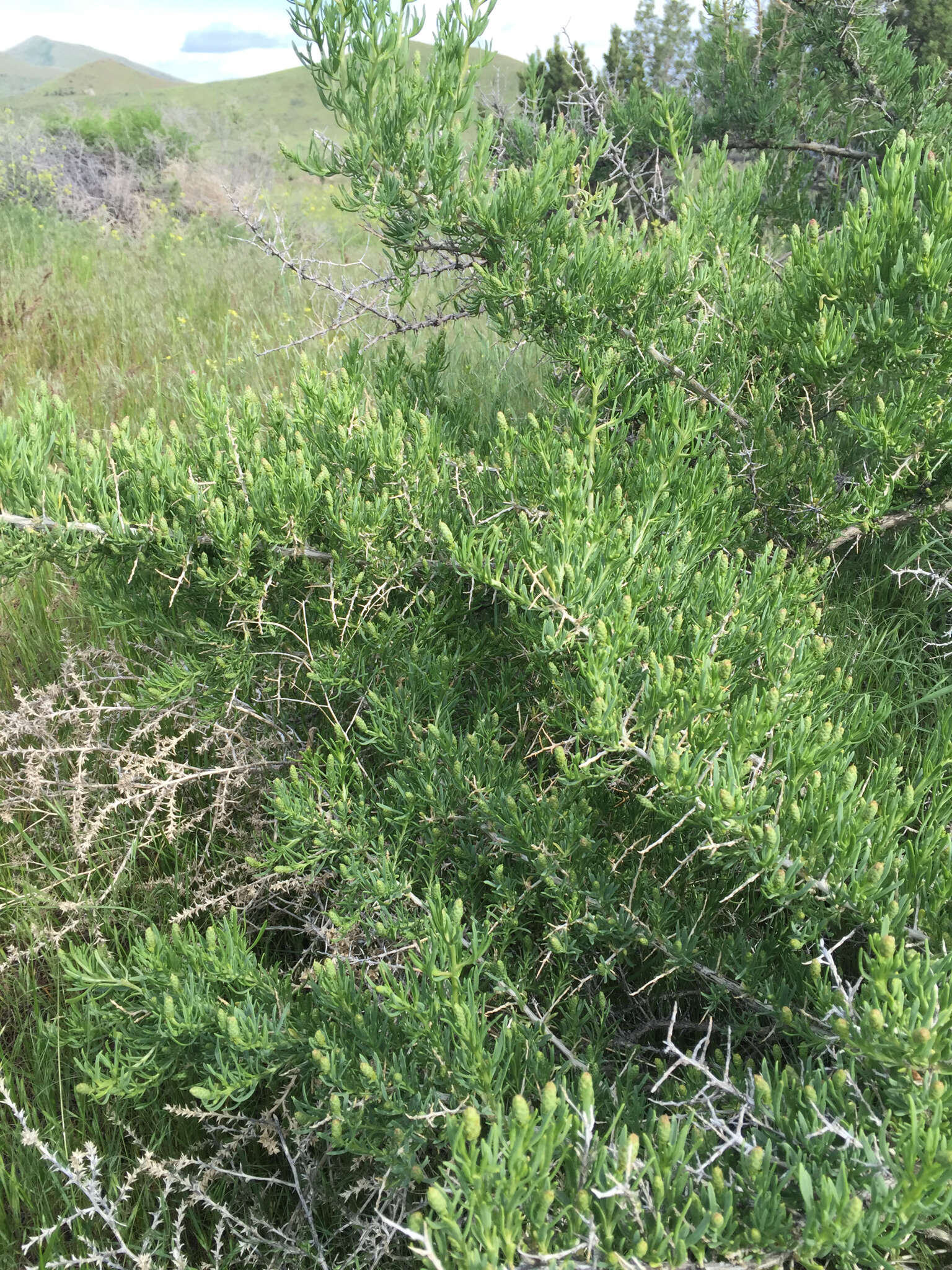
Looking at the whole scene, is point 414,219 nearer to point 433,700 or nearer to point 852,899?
point 433,700

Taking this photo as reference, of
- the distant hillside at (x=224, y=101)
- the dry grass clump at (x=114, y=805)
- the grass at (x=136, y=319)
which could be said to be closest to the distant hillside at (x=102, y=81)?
the distant hillside at (x=224, y=101)

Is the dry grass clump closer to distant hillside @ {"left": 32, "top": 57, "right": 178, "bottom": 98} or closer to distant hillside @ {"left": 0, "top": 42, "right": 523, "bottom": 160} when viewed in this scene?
distant hillside @ {"left": 0, "top": 42, "right": 523, "bottom": 160}

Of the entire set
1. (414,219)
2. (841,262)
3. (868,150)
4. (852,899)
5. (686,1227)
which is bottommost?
(686,1227)

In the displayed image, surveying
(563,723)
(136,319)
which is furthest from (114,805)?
(136,319)

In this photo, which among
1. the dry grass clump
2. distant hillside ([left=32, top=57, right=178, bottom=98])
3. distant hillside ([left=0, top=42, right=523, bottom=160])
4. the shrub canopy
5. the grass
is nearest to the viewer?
the shrub canopy

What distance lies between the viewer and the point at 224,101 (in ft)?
60.8

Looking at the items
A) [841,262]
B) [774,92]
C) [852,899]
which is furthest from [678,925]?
[774,92]

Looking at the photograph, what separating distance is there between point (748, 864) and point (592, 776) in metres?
0.31

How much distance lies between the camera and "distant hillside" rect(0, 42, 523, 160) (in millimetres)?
16016

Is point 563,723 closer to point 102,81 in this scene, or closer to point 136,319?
point 136,319

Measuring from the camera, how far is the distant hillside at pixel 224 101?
1602cm

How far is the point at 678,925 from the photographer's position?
1.49 m

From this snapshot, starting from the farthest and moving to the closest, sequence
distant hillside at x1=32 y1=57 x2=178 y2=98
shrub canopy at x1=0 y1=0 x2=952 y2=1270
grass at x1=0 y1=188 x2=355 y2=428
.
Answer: distant hillside at x1=32 y1=57 x2=178 y2=98 → grass at x1=0 y1=188 x2=355 y2=428 → shrub canopy at x1=0 y1=0 x2=952 y2=1270

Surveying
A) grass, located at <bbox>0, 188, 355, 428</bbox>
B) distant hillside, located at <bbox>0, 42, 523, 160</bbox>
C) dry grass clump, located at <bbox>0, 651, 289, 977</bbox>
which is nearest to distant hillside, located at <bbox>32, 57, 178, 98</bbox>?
distant hillside, located at <bbox>0, 42, 523, 160</bbox>
